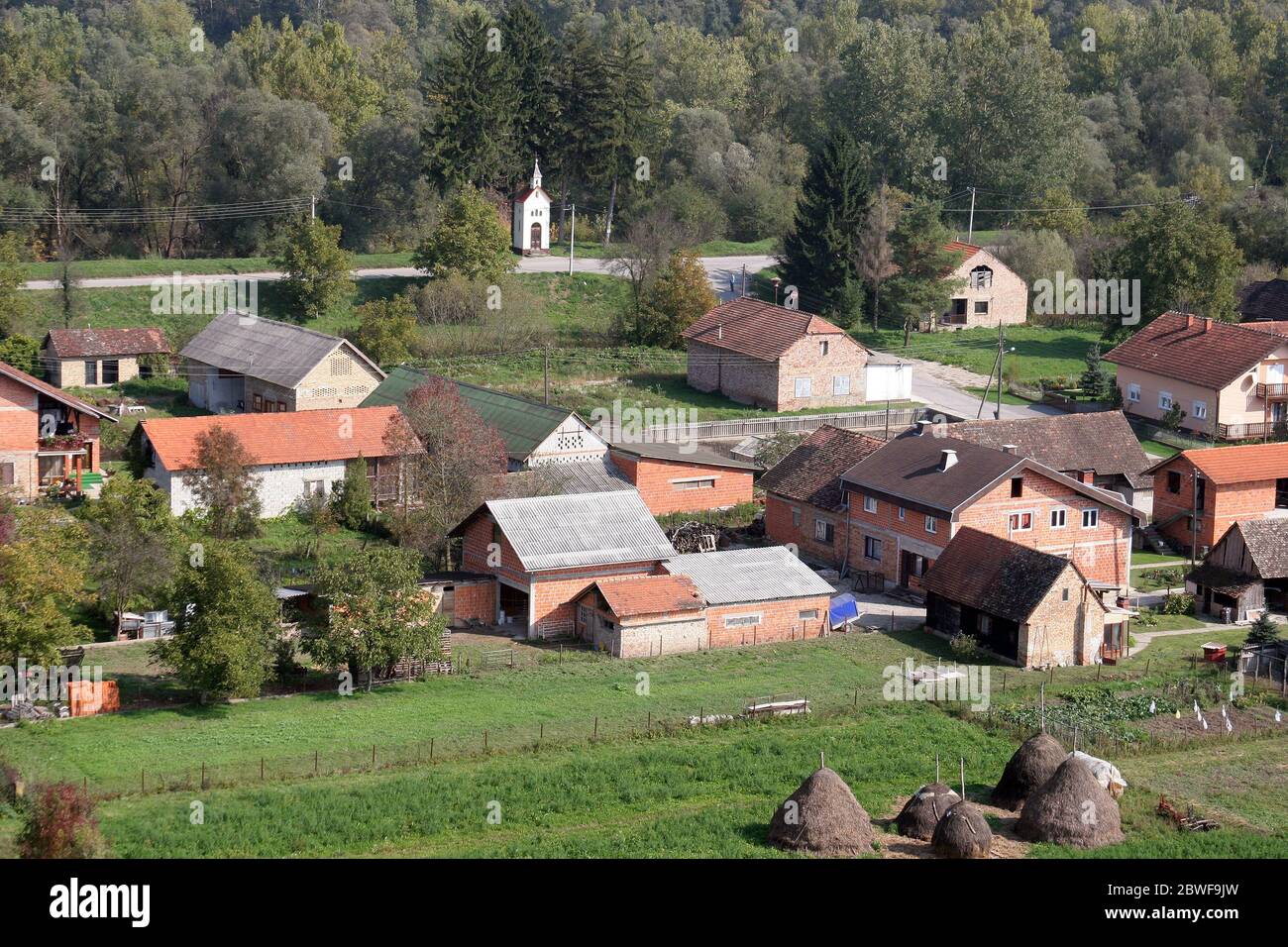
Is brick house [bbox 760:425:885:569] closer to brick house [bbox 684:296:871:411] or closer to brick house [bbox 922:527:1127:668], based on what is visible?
brick house [bbox 922:527:1127:668]

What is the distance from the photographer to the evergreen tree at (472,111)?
3337 inches

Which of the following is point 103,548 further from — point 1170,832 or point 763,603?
point 1170,832

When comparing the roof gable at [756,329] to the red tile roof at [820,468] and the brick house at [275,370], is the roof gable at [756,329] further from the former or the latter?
the brick house at [275,370]

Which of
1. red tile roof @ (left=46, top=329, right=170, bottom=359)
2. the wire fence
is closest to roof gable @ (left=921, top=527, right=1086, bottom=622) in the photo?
the wire fence

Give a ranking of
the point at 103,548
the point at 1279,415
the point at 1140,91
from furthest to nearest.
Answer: the point at 1140,91 < the point at 1279,415 < the point at 103,548

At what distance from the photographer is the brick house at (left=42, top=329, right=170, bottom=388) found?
67000mm

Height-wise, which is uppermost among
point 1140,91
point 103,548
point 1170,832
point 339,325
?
point 1140,91

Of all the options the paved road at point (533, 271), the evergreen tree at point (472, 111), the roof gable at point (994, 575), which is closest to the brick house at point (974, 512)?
the roof gable at point (994, 575)

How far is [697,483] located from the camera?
57938 millimetres

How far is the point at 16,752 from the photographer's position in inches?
1367

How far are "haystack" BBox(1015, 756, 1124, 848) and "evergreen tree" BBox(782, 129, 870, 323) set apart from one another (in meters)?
50.0

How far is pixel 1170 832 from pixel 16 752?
2206 cm

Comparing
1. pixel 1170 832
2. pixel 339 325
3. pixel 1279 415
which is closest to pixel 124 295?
pixel 339 325

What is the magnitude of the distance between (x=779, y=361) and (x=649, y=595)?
27508 mm
